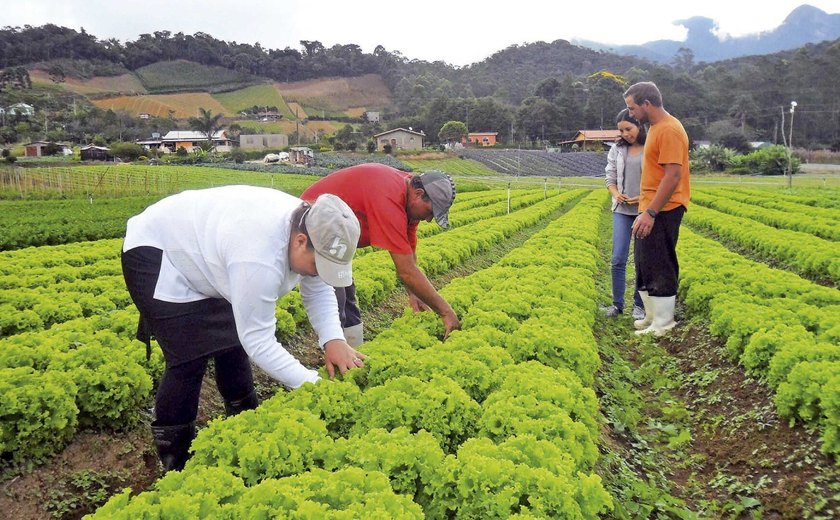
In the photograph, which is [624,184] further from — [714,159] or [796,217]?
[714,159]

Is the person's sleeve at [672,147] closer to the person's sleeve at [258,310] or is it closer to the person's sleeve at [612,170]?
the person's sleeve at [612,170]

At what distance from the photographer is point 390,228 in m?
4.69

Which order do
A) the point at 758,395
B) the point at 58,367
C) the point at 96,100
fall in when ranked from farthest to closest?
the point at 96,100 < the point at 758,395 < the point at 58,367

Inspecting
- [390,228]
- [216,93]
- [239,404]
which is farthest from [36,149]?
[216,93]

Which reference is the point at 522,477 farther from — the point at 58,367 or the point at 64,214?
the point at 64,214

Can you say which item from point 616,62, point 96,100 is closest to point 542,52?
point 616,62

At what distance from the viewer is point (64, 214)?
2295 centimetres

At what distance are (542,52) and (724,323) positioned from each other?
20660 centimetres

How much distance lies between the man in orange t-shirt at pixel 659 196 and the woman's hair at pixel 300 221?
5191mm

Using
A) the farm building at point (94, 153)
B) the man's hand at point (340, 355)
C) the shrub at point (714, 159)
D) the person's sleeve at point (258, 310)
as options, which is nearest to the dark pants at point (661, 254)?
the man's hand at point (340, 355)

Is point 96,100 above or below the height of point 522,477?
above

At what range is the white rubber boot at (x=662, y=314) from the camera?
7969 mm

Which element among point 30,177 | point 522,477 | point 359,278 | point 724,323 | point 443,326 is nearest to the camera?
point 522,477

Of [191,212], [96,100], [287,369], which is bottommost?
[287,369]
